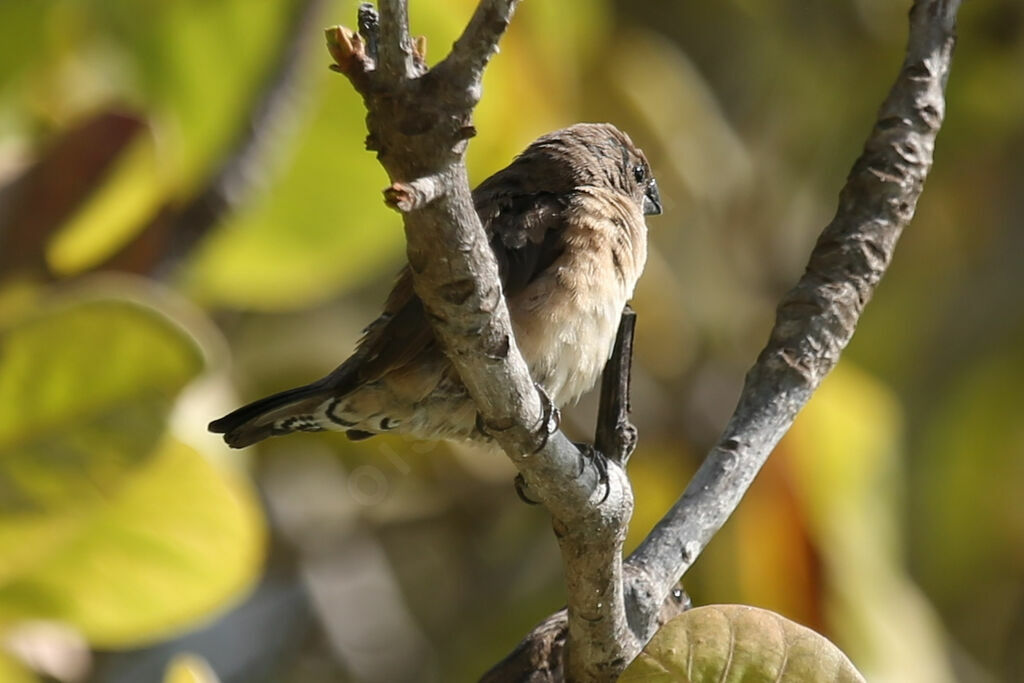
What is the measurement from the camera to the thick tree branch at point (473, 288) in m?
1.64

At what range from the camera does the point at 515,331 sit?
9.80 ft

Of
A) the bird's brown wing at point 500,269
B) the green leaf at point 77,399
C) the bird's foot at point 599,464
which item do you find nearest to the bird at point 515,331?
the bird's brown wing at point 500,269

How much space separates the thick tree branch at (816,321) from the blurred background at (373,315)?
79 cm

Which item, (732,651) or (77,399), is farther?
(77,399)

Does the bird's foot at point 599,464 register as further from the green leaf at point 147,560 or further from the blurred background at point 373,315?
the green leaf at point 147,560

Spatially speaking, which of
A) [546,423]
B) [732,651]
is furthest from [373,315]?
[732,651]

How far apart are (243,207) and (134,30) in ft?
2.62

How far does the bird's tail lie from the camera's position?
9.53 ft

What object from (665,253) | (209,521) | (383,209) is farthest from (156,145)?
(665,253)

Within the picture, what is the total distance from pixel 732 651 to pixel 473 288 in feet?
2.23

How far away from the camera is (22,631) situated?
134 inches

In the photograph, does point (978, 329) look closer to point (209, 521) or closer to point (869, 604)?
point (869, 604)

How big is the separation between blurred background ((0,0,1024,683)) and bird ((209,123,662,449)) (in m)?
0.30

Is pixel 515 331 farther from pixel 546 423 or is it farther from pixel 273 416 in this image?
pixel 546 423
